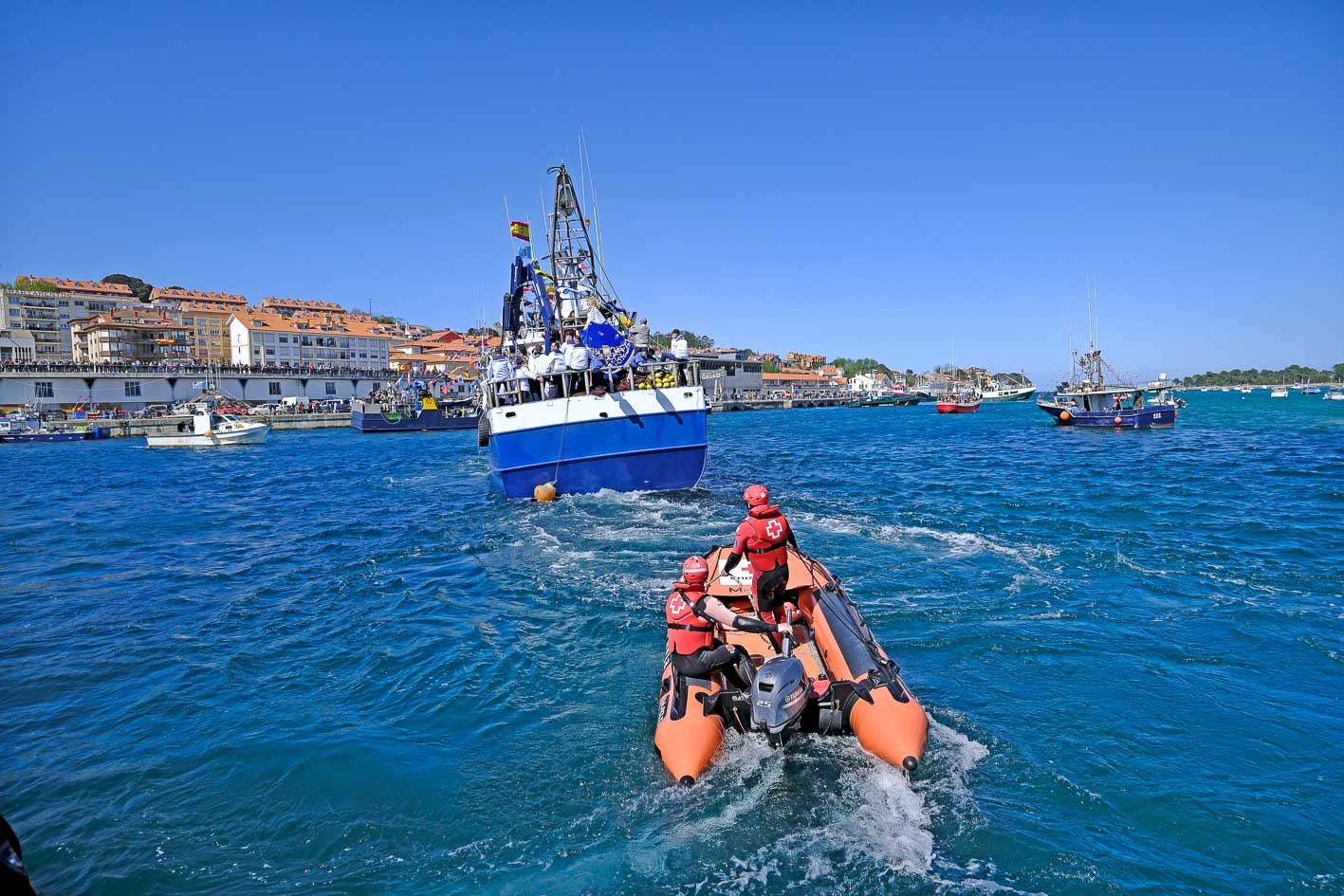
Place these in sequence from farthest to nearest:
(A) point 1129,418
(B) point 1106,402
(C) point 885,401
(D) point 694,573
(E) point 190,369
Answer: (C) point 885,401 < (E) point 190,369 < (B) point 1106,402 < (A) point 1129,418 < (D) point 694,573

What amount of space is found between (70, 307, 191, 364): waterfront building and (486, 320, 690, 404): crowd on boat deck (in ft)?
268

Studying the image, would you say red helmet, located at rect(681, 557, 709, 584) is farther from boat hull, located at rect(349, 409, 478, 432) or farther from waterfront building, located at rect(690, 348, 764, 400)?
waterfront building, located at rect(690, 348, 764, 400)

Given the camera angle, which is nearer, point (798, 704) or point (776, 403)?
point (798, 704)

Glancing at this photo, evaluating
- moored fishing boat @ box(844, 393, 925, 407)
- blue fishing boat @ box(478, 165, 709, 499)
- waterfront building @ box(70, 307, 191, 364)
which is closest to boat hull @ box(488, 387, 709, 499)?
blue fishing boat @ box(478, 165, 709, 499)

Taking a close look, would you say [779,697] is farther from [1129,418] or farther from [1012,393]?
[1012,393]

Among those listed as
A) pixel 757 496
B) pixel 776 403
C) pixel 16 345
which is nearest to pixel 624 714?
pixel 757 496

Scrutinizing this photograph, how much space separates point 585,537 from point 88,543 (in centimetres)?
1297

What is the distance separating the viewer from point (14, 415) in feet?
187

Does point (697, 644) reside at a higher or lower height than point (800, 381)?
lower

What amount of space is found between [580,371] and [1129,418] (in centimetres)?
4210

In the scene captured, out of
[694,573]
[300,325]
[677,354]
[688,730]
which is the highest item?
[300,325]

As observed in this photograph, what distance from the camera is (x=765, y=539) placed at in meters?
7.45

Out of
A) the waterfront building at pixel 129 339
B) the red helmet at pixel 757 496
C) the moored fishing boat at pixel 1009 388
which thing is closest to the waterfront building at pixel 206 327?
the waterfront building at pixel 129 339

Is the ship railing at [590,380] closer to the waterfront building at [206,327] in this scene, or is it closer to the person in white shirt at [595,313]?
the person in white shirt at [595,313]
